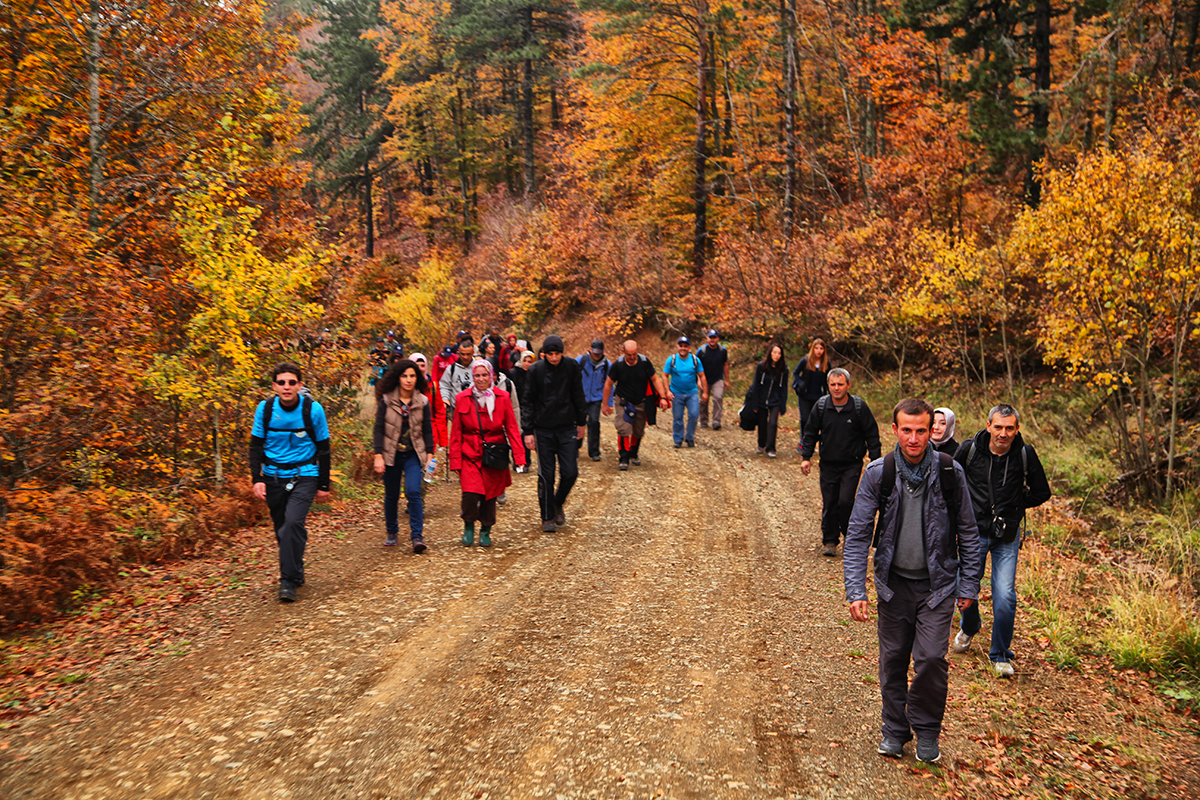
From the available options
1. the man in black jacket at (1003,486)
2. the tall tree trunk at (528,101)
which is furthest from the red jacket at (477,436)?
the tall tree trunk at (528,101)

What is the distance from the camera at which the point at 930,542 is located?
166 inches

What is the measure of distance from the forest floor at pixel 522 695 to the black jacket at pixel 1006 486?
1276mm

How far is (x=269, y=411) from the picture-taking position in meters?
6.65

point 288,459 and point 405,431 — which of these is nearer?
point 288,459

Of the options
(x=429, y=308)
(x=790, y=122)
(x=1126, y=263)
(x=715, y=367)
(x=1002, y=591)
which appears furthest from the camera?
(x=429, y=308)

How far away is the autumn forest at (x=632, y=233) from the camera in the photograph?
301 inches

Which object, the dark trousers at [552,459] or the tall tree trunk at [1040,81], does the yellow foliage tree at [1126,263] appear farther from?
the dark trousers at [552,459]

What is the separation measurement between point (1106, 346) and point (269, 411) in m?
11.9

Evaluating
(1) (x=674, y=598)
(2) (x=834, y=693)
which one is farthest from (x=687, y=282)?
(2) (x=834, y=693)

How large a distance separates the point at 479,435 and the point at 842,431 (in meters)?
3.99

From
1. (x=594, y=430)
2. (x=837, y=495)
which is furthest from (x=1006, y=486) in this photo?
(x=594, y=430)

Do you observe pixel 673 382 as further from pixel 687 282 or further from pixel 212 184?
pixel 687 282

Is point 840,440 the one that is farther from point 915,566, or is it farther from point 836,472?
point 915,566

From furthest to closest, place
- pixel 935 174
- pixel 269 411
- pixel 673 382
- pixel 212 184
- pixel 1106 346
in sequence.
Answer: pixel 935 174 < pixel 673 382 < pixel 1106 346 < pixel 212 184 < pixel 269 411
